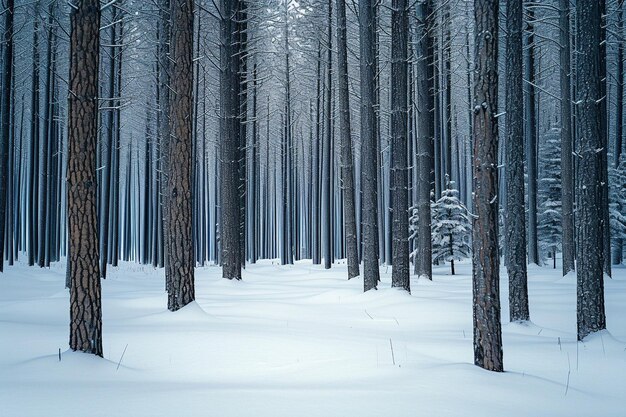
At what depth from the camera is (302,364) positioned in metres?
4.99

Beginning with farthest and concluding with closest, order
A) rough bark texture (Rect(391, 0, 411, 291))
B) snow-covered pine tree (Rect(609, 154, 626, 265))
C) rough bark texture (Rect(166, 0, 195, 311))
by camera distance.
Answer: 1. snow-covered pine tree (Rect(609, 154, 626, 265))
2. rough bark texture (Rect(391, 0, 411, 291))
3. rough bark texture (Rect(166, 0, 195, 311))

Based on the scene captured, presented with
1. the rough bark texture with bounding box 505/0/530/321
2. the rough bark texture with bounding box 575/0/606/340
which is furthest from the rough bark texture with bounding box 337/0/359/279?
the rough bark texture with bounding box 575/0/606/340

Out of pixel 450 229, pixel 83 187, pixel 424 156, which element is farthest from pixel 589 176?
pixel 450 229

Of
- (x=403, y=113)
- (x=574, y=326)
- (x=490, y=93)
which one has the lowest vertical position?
(x=574, y=326)

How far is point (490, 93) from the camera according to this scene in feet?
15.7

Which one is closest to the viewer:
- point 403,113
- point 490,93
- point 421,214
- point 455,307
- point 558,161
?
point 490,93

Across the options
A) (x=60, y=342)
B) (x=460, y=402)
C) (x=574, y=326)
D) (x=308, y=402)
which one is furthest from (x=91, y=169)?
(x=574, y=326)

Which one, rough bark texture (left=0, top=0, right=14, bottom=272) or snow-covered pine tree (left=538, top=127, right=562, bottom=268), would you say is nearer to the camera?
rough bark texture (left=0, top=0, right=14, bottom=272)

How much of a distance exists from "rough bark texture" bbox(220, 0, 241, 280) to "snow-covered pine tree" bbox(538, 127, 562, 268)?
16.1 meters

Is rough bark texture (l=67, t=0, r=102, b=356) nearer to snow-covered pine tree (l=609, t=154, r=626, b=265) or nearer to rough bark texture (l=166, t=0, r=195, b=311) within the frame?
rough bark texture (l=166, t=0, r=195, b=311)

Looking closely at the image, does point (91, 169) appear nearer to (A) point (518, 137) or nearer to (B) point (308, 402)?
(B) point (308, 402)

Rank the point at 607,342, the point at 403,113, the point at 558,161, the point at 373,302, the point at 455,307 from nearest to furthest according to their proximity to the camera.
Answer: the point at 607,342
the point at 455,307
the point at 373,302
the point at 403,113
the point at 558,161

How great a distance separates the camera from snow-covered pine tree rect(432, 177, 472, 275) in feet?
60.0

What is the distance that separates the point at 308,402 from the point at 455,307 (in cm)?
634
